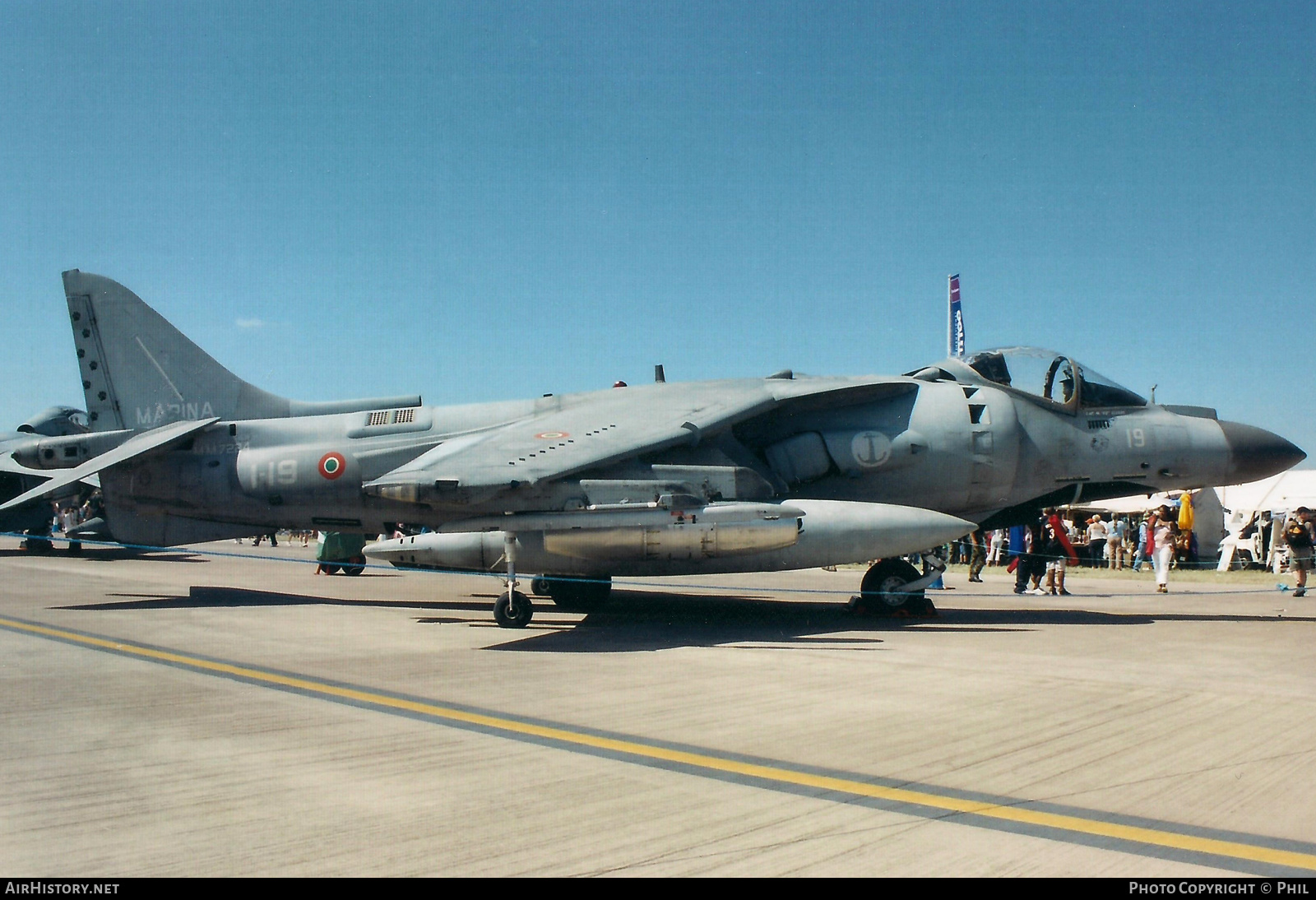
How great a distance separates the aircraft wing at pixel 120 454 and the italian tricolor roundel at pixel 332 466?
2.02 meters

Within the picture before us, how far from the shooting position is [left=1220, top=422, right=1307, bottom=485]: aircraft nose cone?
12195mm

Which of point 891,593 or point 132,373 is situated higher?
point 132,373

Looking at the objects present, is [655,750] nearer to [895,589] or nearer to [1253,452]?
[895,589]

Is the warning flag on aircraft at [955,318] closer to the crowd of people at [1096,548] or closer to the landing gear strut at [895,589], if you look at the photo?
the crowd of people at [1096,548]

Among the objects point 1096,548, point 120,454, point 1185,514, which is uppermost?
point 120,454

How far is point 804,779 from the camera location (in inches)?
179

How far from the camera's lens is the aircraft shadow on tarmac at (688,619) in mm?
9773

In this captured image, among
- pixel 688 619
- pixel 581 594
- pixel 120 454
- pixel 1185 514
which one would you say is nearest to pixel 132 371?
pixel 120 454

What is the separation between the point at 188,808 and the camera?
4.06 metres

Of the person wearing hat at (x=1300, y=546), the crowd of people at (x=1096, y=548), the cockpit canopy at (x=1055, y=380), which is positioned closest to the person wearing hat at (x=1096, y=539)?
the crowd of people at (x=1096, y=548)

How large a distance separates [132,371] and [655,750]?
12.1 meters

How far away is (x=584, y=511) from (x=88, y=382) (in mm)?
8530
